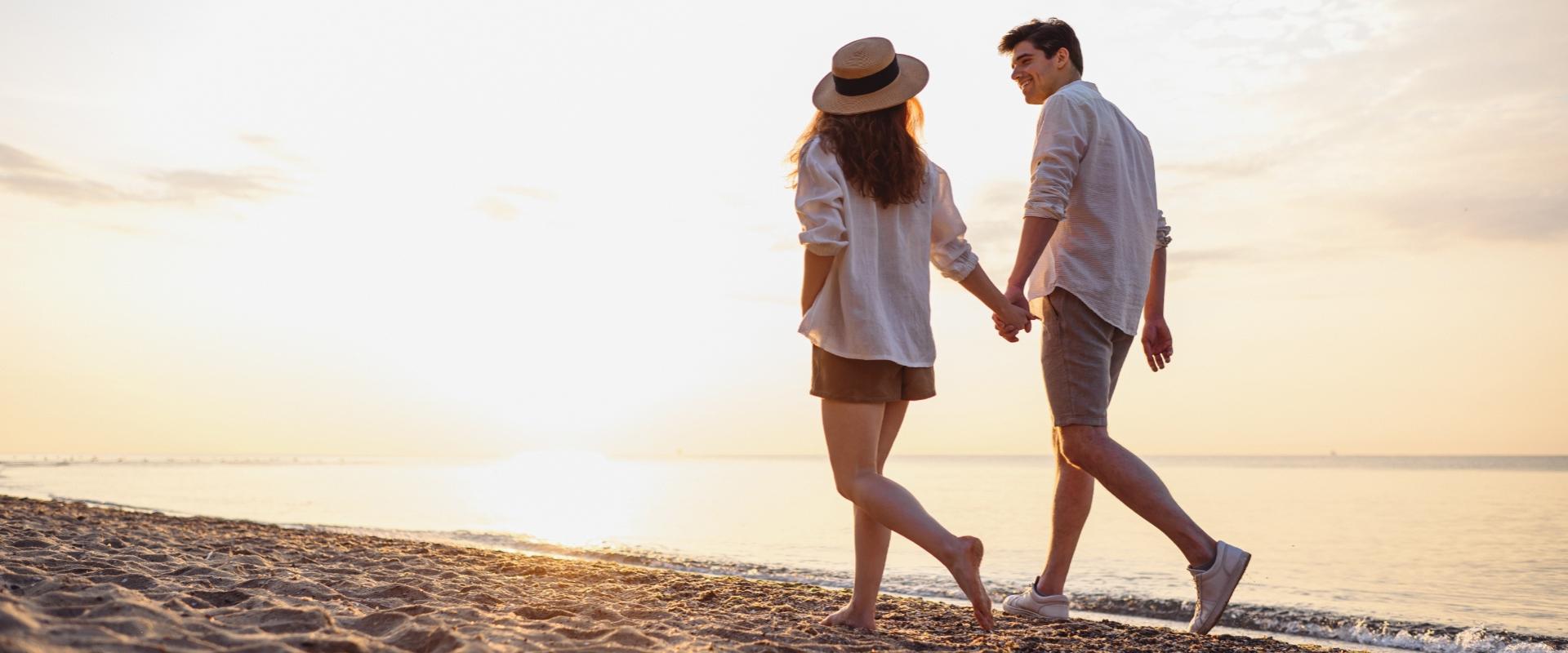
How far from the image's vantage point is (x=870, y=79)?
2.87 metres

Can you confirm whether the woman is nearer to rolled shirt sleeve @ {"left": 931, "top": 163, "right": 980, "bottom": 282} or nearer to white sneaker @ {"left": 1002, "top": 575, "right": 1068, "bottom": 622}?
rolled shirt sleeve @ {"left": 931, "top": 163, "right": 980, "bottom": 282}

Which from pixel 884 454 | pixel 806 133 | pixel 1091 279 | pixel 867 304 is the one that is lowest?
pixel 884 454

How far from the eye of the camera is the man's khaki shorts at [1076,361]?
3.27 m

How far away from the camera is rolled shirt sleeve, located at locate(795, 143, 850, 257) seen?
8.95ft

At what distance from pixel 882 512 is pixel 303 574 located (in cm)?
265

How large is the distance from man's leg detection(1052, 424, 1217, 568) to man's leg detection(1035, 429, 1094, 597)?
259mm

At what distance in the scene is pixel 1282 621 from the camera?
16.4ft

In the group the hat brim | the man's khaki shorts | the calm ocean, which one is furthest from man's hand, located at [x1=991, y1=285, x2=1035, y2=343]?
the calm ocean

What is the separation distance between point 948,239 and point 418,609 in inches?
76.4

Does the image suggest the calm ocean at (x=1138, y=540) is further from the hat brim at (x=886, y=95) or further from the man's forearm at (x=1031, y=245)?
the hat brim at (x=886, y=95)

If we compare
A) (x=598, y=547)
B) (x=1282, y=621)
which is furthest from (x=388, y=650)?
(x=598, y=547)

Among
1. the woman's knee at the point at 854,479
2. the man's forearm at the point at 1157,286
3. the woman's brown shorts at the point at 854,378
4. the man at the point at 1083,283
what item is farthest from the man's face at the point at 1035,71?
the woman's knee at the point at 854,479

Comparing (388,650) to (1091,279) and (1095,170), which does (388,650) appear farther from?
(1095,170)

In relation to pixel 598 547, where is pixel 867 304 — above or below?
above
